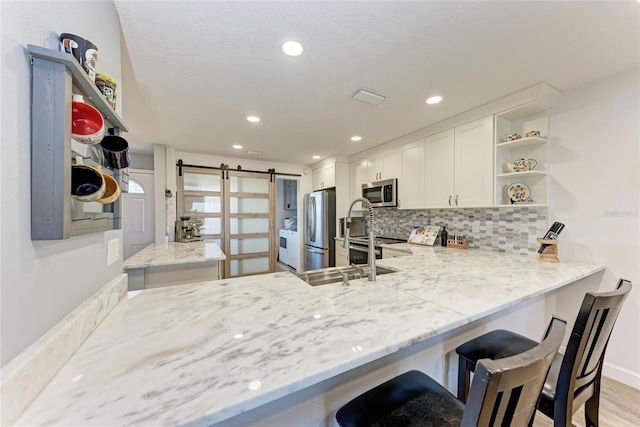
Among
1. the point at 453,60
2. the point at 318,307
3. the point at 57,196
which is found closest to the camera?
the point at 57,196

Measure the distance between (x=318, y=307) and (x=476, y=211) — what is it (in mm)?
2468

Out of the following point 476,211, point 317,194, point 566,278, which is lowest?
point 566,278

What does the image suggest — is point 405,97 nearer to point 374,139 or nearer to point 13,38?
point 374,139

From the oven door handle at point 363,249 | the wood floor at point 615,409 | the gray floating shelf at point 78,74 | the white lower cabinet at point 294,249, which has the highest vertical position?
the gray floating shelf at point 78,74

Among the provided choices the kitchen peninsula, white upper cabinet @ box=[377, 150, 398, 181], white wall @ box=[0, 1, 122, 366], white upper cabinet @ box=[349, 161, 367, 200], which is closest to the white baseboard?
white wall @ box=[0, 1, 122, 366]

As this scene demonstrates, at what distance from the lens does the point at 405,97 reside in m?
2.12

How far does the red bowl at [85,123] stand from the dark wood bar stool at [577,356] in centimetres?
179

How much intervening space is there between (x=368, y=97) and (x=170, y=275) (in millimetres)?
2353

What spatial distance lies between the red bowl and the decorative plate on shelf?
2.91m

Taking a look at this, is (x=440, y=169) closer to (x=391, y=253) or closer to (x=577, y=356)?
(x=391, y=253)

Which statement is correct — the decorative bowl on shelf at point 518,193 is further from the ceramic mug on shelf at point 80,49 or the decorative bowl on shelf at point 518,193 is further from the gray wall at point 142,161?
the gray wall at point 142,161

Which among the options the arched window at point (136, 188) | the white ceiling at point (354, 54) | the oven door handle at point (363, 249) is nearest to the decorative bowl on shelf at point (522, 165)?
the white ceiling at point (354, 54)

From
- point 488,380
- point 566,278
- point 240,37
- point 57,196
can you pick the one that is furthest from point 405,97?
point 57,196

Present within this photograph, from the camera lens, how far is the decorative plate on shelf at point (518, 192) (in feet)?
7.22
